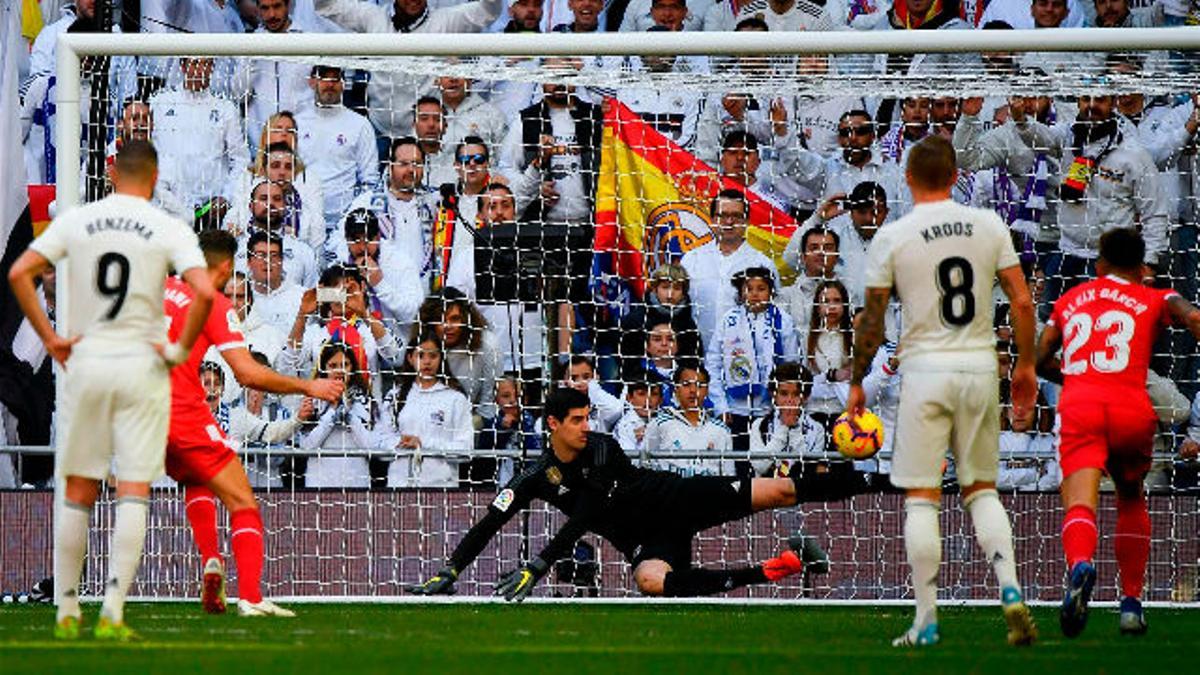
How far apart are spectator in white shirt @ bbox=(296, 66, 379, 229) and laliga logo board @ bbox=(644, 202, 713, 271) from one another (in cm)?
227

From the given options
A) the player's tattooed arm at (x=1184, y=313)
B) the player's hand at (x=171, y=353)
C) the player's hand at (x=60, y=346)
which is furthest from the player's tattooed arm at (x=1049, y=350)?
the player's hand at (x=60, y=346)

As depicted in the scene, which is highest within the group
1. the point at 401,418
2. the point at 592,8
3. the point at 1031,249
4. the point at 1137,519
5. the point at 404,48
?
the point at 592,8

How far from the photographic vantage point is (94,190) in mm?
15695

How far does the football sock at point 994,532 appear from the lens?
959cm

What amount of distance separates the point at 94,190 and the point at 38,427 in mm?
2479

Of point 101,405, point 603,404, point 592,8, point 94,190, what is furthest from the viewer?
point 592,8

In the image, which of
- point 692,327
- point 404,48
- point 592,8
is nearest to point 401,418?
point 692,327

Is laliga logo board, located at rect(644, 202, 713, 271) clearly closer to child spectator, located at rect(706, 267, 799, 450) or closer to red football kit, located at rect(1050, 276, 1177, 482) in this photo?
child spectator, located at rect(706, 267, 799, 450)

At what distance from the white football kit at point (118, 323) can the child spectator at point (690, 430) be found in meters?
7.23

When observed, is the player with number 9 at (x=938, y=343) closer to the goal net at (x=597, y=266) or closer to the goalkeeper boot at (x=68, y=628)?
the goalkeeper boot at (x=68, y=628)

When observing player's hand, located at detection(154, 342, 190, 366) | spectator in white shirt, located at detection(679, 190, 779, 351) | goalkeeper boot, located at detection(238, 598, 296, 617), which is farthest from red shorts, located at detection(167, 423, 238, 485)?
spectator in white shirt, located at detection(679, 190, 779, 351)

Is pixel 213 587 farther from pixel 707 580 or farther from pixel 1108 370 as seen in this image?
pixel 1108 370

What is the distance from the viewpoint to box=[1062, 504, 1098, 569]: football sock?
11.1m

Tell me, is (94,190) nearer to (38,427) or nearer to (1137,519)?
(38,427)
